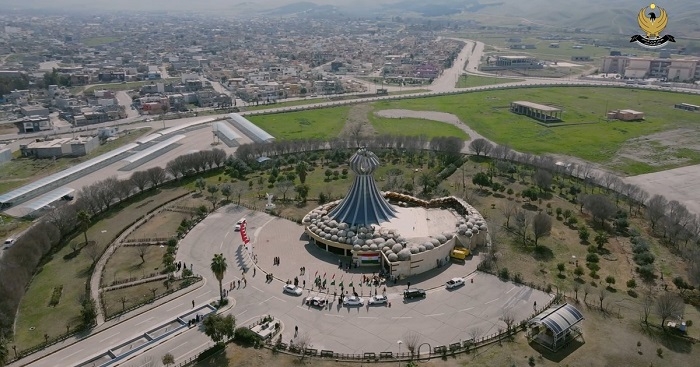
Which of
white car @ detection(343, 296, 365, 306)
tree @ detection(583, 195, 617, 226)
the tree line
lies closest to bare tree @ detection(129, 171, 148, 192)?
the tree line

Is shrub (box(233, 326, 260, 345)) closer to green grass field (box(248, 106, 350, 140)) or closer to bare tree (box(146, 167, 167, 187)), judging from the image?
bare tree (box(146, 167, 167, 187))

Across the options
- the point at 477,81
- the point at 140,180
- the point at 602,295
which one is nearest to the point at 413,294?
the point at 602,295

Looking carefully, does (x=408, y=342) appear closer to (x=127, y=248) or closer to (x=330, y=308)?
(x=330, y=308)

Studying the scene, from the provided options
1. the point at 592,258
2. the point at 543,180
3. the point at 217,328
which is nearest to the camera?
the point at 217,328

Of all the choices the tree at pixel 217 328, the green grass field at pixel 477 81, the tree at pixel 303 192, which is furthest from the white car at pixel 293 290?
the green grass field at pixel 477 81

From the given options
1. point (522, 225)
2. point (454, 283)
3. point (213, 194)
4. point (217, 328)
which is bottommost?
point (454, 283)

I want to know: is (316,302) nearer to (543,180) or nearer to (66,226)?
(66,226)

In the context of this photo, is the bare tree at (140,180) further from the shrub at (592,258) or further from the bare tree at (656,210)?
the bare tree at (656,210)
